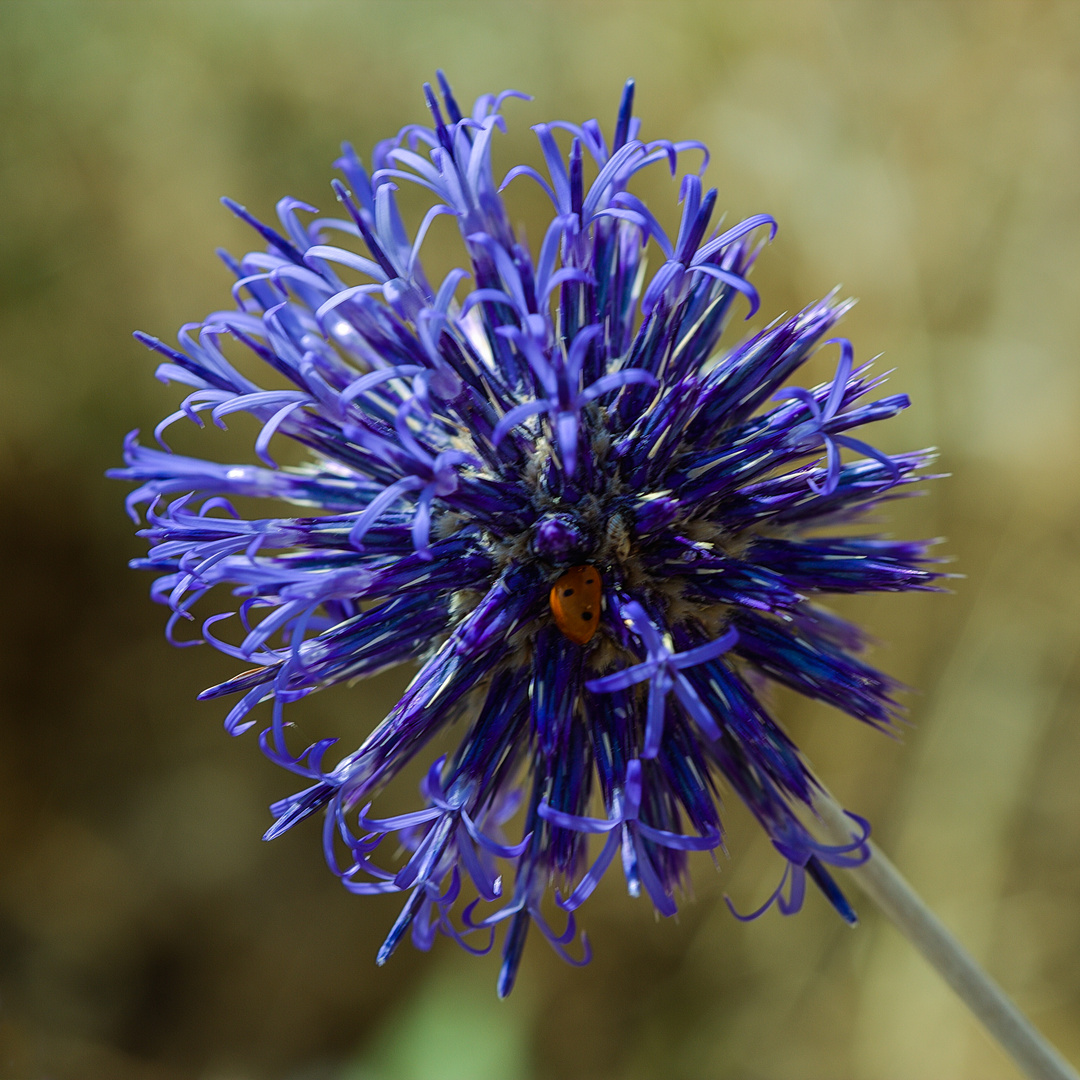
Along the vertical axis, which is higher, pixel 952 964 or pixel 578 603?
pixel 578 603

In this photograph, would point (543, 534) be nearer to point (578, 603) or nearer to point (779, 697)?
point (578, 603)

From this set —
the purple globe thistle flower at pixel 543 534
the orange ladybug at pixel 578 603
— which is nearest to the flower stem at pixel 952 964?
the purple globe thistle flower at pixel 543 534

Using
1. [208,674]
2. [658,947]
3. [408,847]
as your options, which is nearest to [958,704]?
[658,947]

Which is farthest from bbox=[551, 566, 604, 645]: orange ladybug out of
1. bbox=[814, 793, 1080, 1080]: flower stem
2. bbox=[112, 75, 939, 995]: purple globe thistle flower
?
bbox=[814, 793, 1080, 1080]: flower stem

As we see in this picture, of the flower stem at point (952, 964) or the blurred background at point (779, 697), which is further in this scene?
the blurred background at point (779, 697)

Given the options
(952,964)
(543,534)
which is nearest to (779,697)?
(952,964)

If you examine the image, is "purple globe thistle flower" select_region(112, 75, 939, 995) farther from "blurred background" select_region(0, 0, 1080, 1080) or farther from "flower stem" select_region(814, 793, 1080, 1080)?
"blurred background" select_region(0, 0, 1080, 1080)

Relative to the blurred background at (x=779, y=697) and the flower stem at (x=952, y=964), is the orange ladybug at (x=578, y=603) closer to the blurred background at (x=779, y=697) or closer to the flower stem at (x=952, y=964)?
the flower stem at (x=952, y=964)
